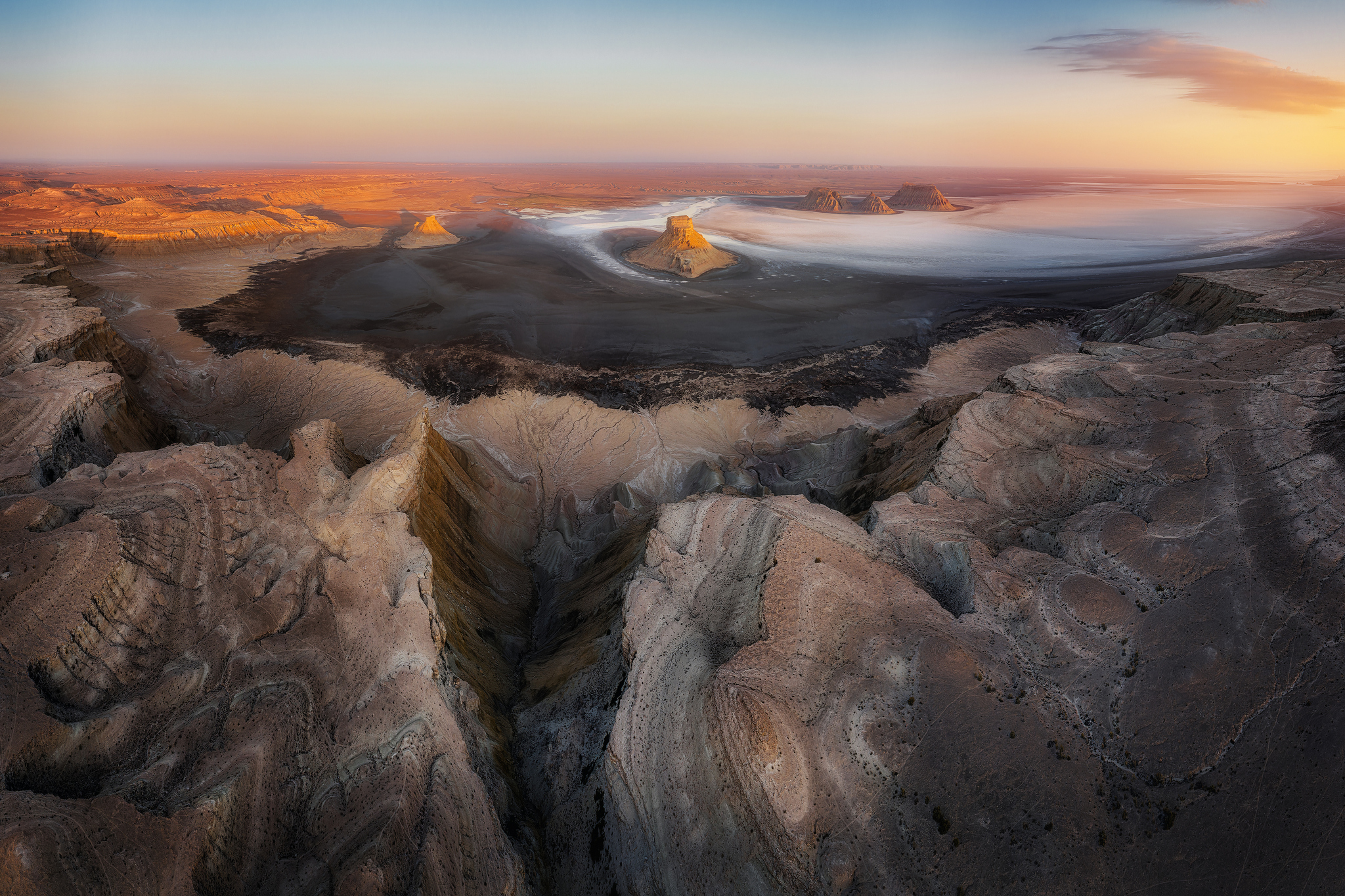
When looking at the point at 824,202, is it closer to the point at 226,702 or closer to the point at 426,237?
the point at 426,237

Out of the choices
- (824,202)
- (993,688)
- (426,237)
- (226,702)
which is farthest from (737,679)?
(824,202)

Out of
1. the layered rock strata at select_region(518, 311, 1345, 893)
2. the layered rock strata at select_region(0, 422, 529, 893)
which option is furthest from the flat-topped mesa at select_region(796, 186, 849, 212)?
the layered rock strata at select_region(0, 422, 529, 893)

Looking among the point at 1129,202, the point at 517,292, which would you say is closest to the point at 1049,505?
the point at 517,292

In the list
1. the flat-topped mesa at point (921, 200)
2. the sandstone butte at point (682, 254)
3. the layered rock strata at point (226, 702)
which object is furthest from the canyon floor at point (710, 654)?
the flat-topped mesa at point (921, 200)

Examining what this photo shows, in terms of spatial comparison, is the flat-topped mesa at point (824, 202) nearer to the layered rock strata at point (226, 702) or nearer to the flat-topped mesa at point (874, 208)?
the flat-topped mesa at point (874, 208)

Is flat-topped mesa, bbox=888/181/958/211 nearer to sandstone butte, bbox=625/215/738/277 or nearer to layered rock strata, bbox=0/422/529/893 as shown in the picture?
sandstone butte, bbox=625/215/738/277
